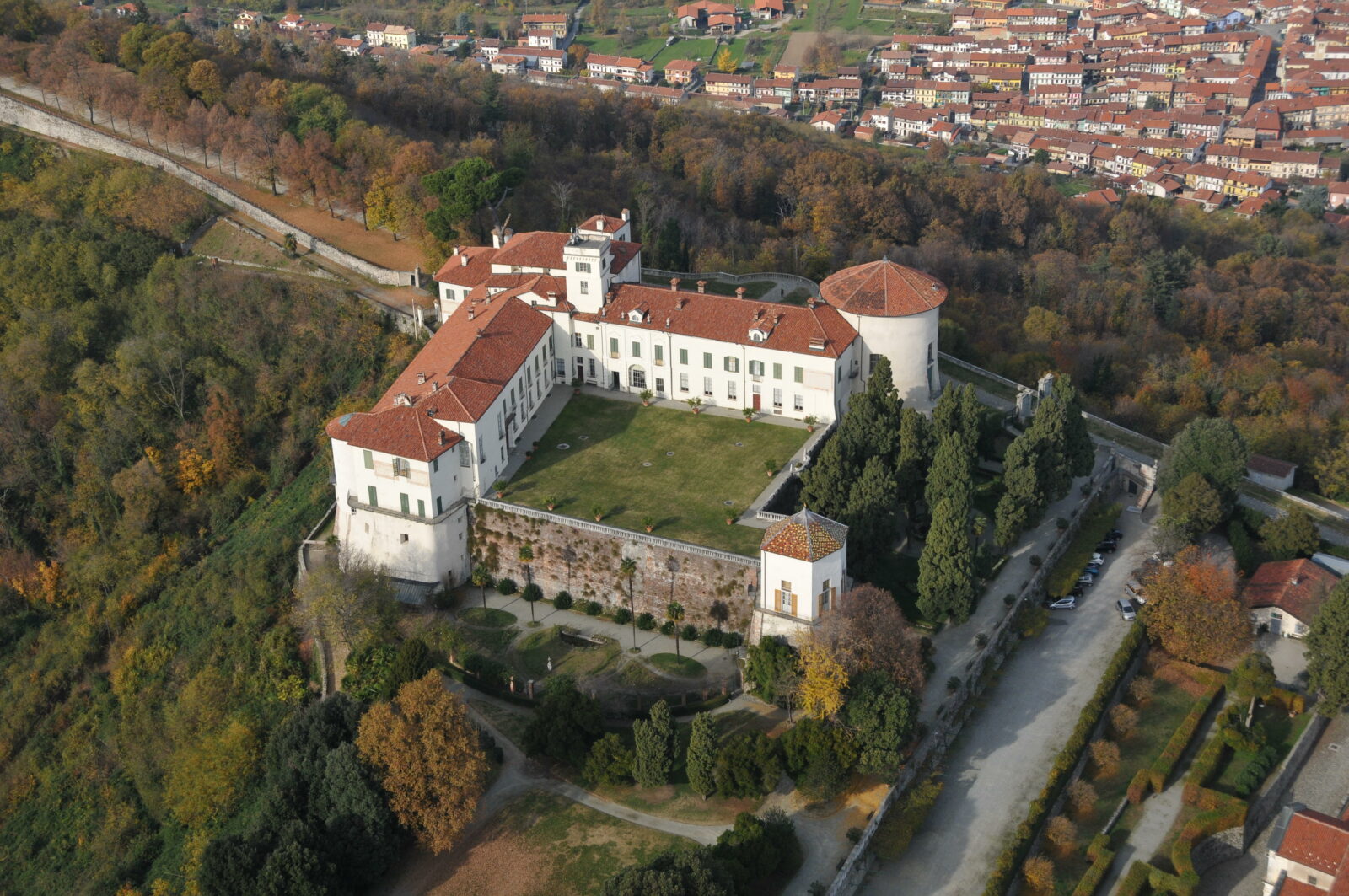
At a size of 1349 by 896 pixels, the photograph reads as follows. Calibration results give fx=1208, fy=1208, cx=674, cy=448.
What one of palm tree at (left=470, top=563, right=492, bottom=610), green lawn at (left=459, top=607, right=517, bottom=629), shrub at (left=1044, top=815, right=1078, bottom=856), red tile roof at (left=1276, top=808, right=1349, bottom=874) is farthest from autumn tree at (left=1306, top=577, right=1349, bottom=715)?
palm tree at (left=470, top=563, right=492, bottom=610)

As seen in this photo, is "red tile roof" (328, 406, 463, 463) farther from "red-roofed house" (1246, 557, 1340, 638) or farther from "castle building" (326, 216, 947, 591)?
"red-roofed house" (1246, 557, 1340, 638)

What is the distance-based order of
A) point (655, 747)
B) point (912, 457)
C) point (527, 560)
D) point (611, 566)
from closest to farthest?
point (655, 747)
point (611, 566)
point (527, 560)
point (912, 457)

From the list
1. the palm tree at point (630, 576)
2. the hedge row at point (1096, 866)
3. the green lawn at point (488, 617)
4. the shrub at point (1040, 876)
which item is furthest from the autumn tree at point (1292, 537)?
the green lawn at point (488, 617)

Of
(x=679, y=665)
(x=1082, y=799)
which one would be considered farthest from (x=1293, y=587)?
(x=679, y=665)

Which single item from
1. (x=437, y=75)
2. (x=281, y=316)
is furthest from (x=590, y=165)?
(x=281, y=316)

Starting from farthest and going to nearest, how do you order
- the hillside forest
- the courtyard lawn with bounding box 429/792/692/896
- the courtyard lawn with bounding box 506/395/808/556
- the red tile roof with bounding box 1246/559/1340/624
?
1. the hillside forest
2. the courtyard lawn with bounding box 506/395/808/556
3. the red tile roof with bounding box 1246/559/1340/624
4. the courtyard lawn with bounding box 429/792/692/896

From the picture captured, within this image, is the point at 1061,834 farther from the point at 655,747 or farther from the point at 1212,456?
the point at 1212,456
